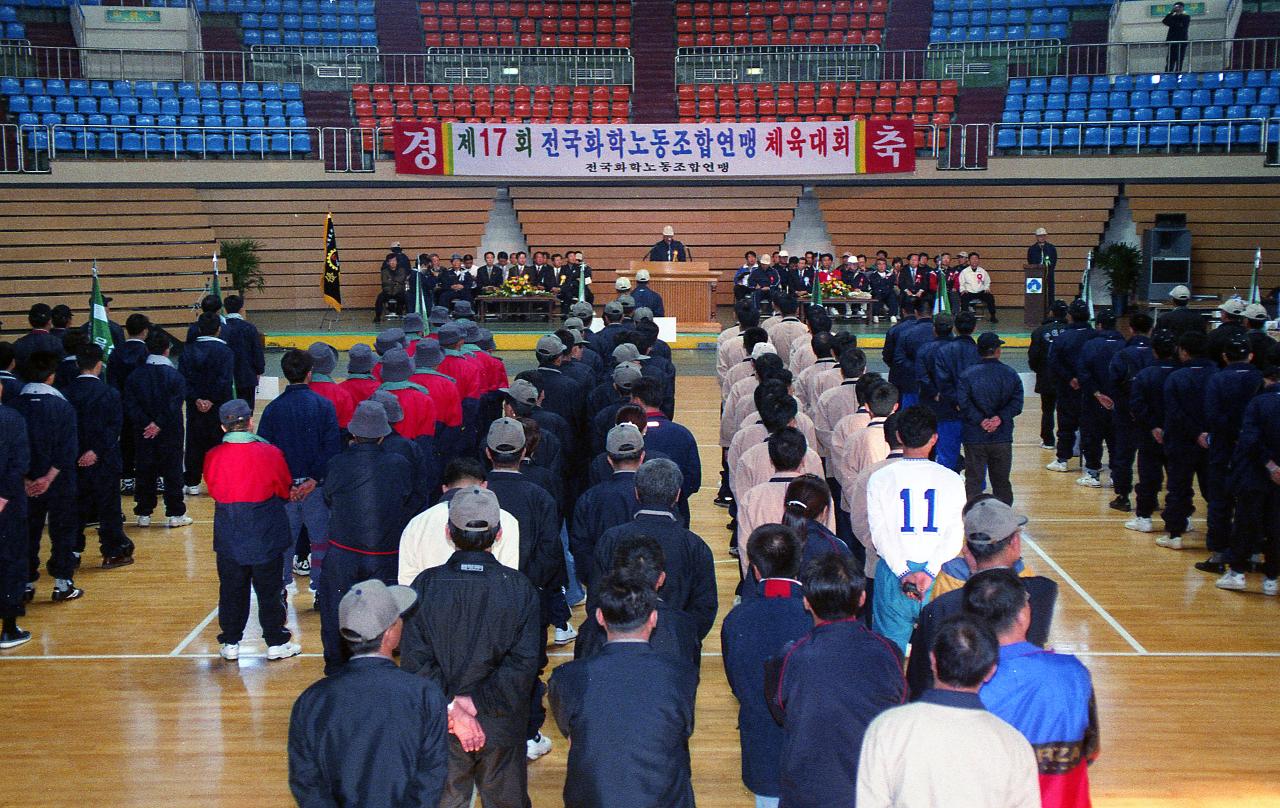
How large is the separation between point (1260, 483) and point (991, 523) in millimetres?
5007

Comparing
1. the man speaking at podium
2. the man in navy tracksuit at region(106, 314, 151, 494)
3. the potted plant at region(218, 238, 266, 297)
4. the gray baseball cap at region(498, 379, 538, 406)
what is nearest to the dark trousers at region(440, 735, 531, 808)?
the gray baseball cap at region(498, 379, 538, 406)

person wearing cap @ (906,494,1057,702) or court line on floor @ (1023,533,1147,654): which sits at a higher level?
person wearing cap @ (906,494,1057,702)

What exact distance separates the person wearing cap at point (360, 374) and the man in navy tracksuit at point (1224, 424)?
610 cm

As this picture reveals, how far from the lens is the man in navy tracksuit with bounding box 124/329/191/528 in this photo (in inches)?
426

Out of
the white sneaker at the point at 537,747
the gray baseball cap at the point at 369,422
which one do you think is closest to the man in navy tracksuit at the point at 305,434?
the gray baseball cap at the point at 369,422

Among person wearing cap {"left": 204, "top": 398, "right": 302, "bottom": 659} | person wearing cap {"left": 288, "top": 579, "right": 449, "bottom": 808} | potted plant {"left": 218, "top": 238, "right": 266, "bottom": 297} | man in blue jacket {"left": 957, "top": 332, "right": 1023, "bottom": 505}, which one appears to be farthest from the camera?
potted plant {"left": 218, "top": 238, "right": 266, "bottom": 297}

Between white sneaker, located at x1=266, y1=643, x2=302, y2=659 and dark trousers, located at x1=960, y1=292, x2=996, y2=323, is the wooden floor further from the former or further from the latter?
dark trousers, located at x1=960, y1=292, x2=996, y2=323

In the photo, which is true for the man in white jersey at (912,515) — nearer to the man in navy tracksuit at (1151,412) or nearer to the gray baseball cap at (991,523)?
the gray baseball cap at (991,523)

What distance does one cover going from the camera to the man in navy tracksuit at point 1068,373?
1239 centimetres

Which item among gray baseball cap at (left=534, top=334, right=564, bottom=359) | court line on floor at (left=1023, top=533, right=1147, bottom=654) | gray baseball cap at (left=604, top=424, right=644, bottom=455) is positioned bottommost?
court line on floor at (left=1023, top=533, right=1147, bottom=654)

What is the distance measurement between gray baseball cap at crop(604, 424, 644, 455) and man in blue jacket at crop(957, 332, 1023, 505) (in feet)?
14.0

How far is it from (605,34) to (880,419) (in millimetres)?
23366

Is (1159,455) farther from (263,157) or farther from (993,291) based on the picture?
(263,157)

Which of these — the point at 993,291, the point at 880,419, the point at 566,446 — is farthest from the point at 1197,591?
the point at 993,291
